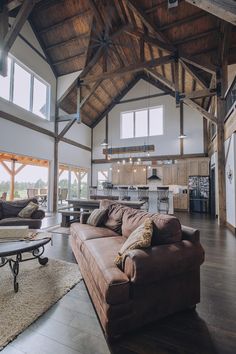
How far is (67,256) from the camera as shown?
10.6 feet

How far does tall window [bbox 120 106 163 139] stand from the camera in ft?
34.4

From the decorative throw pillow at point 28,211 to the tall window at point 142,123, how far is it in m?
7.75

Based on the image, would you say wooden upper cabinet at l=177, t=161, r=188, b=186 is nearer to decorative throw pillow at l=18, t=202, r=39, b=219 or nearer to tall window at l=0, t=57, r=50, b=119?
tall window at l=0, t=57, r=50, b=119

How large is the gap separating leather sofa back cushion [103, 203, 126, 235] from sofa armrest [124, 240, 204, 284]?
4.24ft

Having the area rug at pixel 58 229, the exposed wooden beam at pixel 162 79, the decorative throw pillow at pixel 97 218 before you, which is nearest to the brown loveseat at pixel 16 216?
the area rug at pixel 58 229

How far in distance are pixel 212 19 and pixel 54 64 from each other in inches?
236

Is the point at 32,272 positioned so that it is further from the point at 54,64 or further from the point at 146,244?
the point at 54,64

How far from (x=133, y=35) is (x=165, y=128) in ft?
15.3

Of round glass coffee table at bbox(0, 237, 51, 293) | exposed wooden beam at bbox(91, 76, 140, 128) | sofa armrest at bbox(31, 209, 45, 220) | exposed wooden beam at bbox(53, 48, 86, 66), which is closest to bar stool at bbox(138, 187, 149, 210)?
sofa armrest at bbox(31, 209, 45, 220)

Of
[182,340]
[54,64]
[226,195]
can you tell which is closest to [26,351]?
[182,340]

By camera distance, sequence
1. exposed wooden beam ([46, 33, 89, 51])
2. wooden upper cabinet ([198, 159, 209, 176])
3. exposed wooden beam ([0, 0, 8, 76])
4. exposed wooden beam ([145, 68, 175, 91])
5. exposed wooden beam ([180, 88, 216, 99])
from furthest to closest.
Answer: wooden upper cabinet ([198, 159, 209, 176]), exposed wooden beam ([46, 33, 89, 51]), exposed wooden beam ([145, 68, 175, 91]), exposed wooden beam ([180, 88, 216, 99]), exposed wooden beam ([0, 0, 8, 76])

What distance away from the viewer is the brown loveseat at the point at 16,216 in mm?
4070

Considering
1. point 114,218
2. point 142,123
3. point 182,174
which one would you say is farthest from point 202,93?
point 114,218

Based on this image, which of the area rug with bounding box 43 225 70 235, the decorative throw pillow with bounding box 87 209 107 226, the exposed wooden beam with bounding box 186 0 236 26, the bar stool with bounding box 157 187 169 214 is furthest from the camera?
the bar stool with bounding box 157 187 169 214
